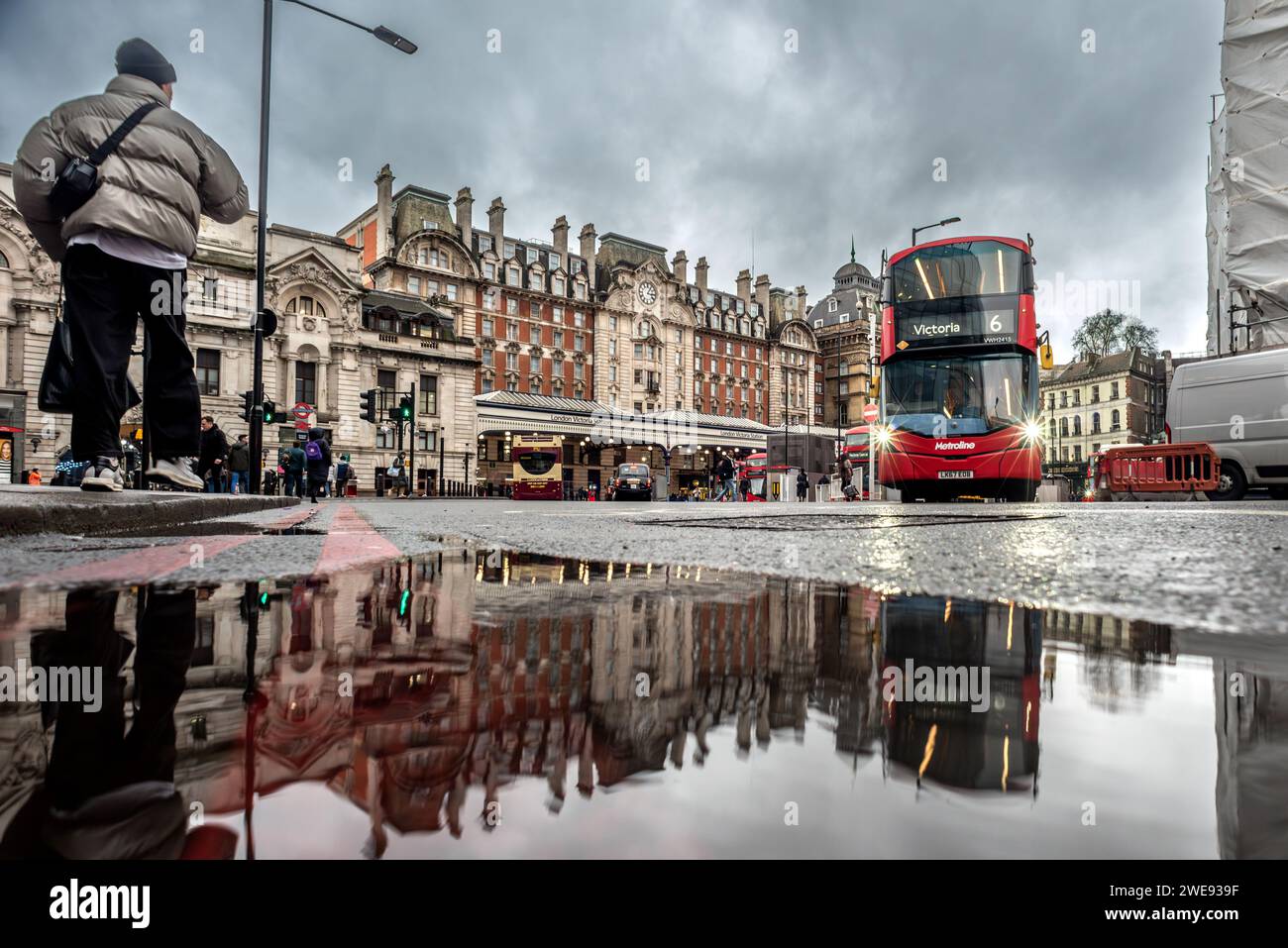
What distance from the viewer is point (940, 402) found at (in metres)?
12.1

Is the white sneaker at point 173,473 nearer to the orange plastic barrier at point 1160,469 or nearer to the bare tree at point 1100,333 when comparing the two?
the orange plastic barrier at point 1160,469

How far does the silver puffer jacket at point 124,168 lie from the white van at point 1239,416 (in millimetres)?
15161

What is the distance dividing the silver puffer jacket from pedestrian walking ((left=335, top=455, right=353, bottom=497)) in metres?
28.4

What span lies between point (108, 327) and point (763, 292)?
67631 mm

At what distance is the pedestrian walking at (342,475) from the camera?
101 feet

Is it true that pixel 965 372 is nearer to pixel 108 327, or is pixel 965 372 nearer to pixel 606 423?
pixel 108 327

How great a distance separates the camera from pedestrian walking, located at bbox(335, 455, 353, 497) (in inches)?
1216

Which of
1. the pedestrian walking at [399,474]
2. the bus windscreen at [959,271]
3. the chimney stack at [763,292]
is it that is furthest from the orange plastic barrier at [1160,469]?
the chimney stack at [763,292]

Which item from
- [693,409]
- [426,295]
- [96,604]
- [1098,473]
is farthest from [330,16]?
[693,409]

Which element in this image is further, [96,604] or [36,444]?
[36,444]

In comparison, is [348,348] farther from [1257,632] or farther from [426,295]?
[1257,632]

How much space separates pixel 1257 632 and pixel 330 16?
11937 millimetres

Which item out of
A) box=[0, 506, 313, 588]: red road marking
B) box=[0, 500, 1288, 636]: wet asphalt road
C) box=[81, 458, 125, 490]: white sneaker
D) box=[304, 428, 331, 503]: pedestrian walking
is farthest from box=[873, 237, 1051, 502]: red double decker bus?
box=[0, 506, 313, 588]: red road marking

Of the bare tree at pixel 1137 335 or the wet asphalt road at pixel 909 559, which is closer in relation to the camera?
the wet asphalt road at pixel 909 559
